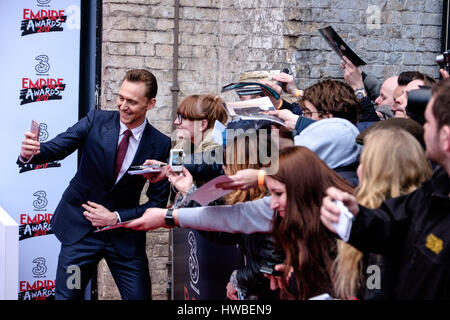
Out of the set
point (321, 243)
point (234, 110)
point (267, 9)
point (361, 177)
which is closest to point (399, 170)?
point (361, 177)

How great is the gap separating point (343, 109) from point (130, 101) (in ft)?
4.96

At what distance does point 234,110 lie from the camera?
3684 millimetres

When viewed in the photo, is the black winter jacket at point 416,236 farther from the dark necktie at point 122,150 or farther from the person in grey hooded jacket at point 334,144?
the dark necktie at point 122,150

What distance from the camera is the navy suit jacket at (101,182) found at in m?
4.64

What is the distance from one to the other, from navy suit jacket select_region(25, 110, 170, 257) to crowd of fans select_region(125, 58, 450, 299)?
0.40m

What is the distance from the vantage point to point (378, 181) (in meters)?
2.81

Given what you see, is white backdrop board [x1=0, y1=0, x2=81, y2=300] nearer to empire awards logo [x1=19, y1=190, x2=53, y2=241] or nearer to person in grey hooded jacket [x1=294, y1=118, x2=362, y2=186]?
empire awards logo [x1=19, y1=190, x2=53, y2=241]

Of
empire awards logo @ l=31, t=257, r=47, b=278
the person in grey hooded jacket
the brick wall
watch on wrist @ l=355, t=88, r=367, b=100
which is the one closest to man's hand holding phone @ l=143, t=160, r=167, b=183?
the person in grey hooded jacket

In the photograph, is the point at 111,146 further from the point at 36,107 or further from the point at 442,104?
the point at 442,104

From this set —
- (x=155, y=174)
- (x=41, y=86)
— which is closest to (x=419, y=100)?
(x=155, y=174)

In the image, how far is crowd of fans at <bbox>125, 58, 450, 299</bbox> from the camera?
233 cm

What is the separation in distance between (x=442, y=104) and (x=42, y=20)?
4795 mm
